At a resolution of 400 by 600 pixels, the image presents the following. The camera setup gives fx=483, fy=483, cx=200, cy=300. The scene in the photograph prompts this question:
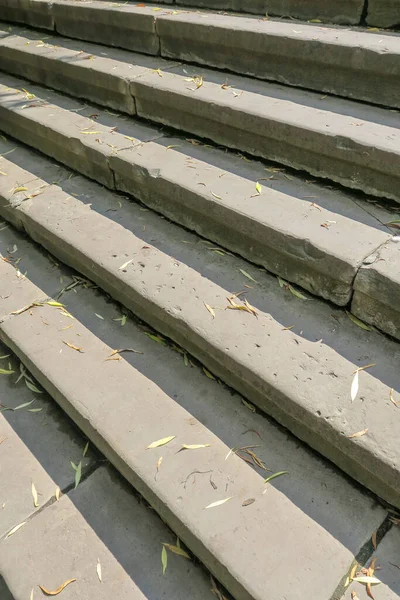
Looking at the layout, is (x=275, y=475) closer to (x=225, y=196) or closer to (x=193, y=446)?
(x=193, y=446)

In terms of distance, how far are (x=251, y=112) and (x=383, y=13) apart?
99 centimetres

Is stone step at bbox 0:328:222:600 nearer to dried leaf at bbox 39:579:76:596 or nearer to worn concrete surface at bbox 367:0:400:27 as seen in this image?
dried leaf at bbox 39:579:76:596

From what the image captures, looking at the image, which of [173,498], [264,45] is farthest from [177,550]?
[264,45]

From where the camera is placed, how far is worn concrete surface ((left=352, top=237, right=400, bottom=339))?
168 centimetres

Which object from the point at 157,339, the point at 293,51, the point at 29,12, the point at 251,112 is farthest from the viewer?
the point at 29,12

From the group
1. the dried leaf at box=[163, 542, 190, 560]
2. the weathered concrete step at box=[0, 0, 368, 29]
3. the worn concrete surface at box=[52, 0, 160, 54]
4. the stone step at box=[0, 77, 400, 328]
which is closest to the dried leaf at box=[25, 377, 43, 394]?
the dried leaf at box=[163, 542, 190, 560]

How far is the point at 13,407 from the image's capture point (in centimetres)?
217

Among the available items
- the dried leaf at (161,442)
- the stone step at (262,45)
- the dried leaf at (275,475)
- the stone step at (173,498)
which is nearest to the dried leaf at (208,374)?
the stone step at (173,498)

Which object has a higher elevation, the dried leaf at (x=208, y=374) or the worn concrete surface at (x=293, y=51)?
the worn concrete surface at (x=293, y=51)

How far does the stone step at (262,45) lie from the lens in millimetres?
2332

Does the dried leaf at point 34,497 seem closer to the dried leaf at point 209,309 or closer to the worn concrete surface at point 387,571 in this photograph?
the dried leaf at point 209,309

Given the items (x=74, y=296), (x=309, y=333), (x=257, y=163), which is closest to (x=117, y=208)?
(x=74, y=296)

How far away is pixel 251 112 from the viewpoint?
243 cm

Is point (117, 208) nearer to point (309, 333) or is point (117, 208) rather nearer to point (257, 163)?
point (257, 163)
